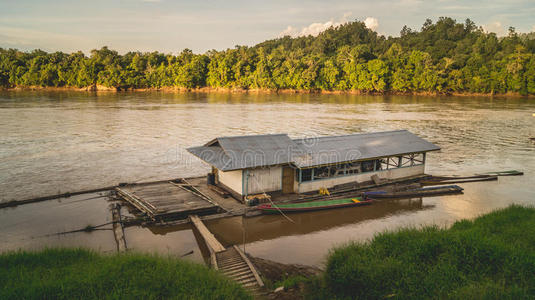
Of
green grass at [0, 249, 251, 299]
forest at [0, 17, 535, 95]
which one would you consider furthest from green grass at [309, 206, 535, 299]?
forest at [0, 17, 535, 95]

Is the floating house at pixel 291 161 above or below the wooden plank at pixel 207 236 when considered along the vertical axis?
above

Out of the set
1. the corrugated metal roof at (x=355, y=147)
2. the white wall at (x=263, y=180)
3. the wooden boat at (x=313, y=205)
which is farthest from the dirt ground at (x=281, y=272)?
the corrugated metal roof at (x=355, y=147)

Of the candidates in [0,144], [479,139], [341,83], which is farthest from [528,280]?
[341,83]

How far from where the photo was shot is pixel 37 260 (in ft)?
32.8

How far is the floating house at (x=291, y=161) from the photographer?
57.5 feet

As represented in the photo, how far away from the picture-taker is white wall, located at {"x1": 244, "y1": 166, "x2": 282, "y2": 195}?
57.9 feet

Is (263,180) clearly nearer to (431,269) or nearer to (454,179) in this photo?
(431,269)

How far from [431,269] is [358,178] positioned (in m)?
11.4

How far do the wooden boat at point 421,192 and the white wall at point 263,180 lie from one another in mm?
5424

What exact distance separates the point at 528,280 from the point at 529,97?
105m

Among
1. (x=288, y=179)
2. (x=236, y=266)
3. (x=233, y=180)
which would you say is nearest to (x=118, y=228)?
(x=233, y=180)

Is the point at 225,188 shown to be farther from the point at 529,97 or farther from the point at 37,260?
the point at 529,97

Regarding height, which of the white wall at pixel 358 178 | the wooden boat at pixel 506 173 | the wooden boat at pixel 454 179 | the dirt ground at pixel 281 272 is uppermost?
the white wall at pixel 358 178

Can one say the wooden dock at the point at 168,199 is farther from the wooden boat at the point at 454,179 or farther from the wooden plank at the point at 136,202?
the wooden boat at the point at 454,179
